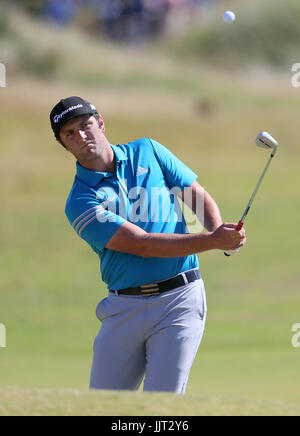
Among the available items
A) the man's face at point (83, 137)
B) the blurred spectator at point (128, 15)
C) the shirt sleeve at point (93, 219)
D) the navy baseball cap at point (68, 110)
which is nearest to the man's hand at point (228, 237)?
the shirt sleeve at point (93, 219)

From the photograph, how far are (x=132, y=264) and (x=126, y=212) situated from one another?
0.24m

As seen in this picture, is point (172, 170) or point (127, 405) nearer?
point (127, 405)

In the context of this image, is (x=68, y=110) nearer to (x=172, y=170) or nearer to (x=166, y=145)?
(x=172, y=170)

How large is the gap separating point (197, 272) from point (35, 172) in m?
20.4

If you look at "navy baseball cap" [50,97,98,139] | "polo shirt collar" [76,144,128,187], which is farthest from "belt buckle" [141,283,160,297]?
"navy baseball cap" [50,97,98,139]

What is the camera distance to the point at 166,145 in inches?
1088

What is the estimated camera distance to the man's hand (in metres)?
4.05

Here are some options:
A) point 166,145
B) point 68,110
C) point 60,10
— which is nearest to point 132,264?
point 68,110

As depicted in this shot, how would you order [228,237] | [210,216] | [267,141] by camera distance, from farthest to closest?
[210,216] → [267,141] → [228,237]

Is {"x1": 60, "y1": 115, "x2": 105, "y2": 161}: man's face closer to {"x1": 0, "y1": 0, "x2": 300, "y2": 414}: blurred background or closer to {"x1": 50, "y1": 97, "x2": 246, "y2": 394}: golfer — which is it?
{"x1": 50, "y1": 97, "x2": 246, "y2": 394}: golfer

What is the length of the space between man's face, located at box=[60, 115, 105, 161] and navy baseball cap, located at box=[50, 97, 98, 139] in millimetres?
25

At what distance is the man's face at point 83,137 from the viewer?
4352 mm

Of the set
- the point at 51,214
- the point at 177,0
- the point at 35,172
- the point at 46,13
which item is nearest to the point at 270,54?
the point at 177,0

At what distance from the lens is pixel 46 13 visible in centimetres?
5328
